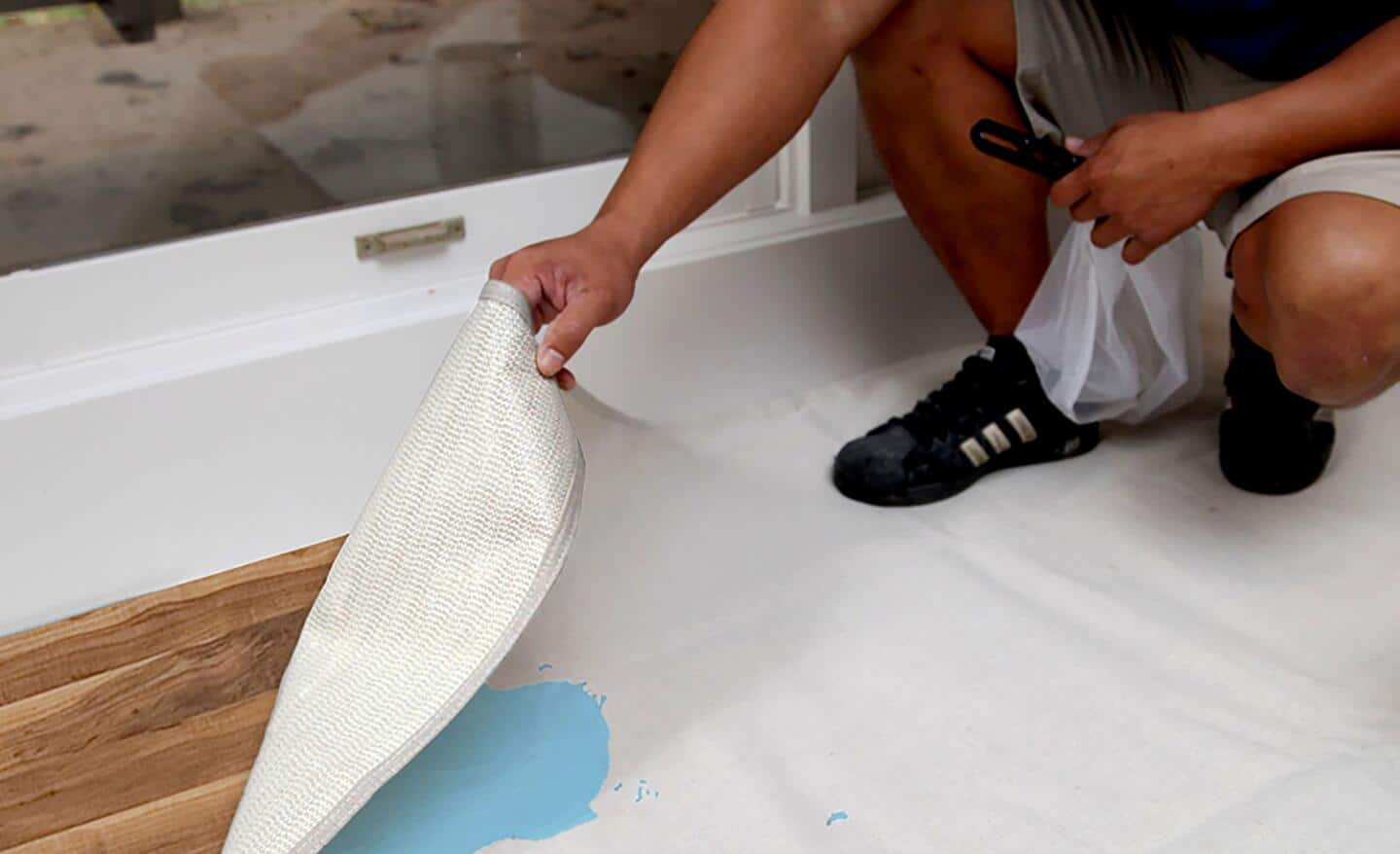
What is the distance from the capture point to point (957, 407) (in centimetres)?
116

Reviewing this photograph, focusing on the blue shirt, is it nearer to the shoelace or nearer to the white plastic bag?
the white plastic bag

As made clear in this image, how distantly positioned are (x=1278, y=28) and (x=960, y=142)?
26 cm

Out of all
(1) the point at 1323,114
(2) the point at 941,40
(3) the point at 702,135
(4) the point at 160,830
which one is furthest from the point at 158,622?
(1) the point at 1323,114

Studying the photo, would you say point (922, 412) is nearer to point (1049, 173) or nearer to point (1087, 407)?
point (1087, 407)

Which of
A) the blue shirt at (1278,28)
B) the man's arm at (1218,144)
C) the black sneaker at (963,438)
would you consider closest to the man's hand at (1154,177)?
the man's arm at (1218,144)

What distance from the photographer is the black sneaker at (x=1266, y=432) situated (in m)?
1.10

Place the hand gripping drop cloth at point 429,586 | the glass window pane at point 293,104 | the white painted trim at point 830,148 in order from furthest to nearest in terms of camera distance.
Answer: the white painted trim at point 830,148 < the glass window pane at point 293,104 < the hand gripping drop cloth at point 429,586

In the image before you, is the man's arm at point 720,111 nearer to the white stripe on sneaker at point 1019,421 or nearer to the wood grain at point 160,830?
the white stripe on sneaker at point 1019,421

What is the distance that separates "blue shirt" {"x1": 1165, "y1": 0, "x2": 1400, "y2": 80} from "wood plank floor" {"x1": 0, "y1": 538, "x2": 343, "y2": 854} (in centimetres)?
77

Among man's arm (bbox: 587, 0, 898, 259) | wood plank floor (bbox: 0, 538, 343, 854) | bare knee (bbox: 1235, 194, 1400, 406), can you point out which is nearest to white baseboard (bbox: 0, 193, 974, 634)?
wood plank floor (bbox: 0, 538, 343, 854)

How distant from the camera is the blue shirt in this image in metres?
0.94

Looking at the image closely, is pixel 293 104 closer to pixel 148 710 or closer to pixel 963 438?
pixel 148 710

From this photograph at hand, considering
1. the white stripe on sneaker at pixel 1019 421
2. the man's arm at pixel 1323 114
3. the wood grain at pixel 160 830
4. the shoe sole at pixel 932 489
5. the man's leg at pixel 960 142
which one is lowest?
the shoe sole at pixel 932 489

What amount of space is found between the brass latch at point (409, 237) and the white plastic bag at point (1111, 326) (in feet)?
1.67
